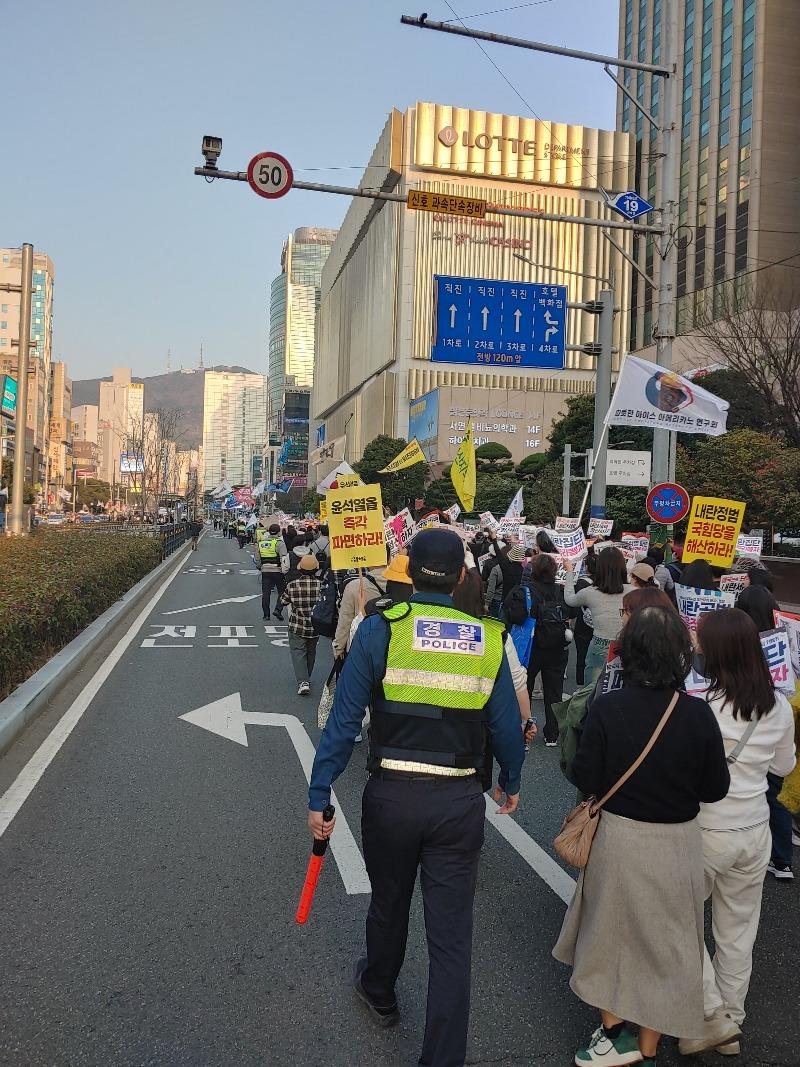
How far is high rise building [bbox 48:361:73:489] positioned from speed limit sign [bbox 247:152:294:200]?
12891cm

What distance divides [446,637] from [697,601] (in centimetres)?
509

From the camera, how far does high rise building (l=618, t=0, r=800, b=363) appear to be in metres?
57.2

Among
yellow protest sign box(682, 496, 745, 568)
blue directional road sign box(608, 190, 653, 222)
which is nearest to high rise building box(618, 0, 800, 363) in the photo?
blue directional road sign box(608, 190, 653, 222)

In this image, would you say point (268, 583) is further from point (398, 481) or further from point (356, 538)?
point (398, 481)

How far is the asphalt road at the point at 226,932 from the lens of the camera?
125 inches

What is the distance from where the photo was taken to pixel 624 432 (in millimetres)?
34500

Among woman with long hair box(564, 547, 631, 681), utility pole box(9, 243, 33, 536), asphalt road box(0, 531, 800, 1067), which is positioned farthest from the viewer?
utility pole box(9, 243, 33, 536)

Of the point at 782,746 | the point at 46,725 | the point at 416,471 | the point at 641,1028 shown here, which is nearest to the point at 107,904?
the point at 641,1028

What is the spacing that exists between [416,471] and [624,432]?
29939 millimetres

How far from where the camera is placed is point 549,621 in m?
8.02

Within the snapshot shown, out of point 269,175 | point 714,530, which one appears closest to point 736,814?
point 714,530

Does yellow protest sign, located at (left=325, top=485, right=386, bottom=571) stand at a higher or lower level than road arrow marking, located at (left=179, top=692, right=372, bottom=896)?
higher

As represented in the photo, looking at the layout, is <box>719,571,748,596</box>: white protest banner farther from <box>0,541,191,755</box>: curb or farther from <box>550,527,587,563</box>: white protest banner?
<box>0,541,191,755</box>: curb

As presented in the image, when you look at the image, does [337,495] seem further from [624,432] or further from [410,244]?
[410,244]
